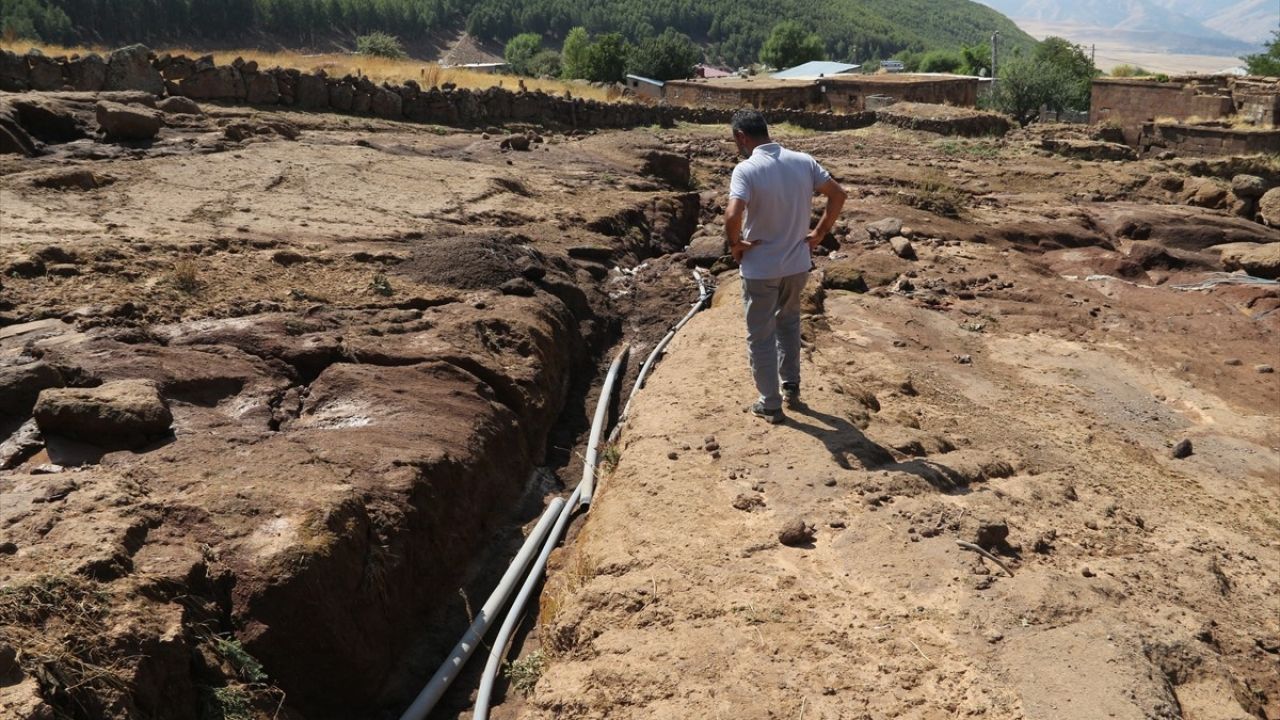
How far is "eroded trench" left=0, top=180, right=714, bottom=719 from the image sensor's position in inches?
139

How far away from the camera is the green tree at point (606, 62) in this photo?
46.5 metres

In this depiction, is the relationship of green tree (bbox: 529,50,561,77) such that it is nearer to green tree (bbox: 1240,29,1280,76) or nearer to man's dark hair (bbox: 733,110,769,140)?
green tree (bbox: 1240,29,1280,76)

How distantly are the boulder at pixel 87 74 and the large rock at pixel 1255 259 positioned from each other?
46.7 ft

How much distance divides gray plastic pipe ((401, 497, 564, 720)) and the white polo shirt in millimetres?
1673

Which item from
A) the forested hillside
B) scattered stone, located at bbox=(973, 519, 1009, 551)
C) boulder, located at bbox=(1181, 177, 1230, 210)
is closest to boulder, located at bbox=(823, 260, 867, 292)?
scattered stone, located at bbox=(973, 519, 1009, 551)

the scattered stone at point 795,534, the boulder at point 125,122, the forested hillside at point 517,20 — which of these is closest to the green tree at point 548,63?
the forested hillside at point 517,20

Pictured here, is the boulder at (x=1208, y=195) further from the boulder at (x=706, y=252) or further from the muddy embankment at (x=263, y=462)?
the muddy embankment at (x=263, y=462)

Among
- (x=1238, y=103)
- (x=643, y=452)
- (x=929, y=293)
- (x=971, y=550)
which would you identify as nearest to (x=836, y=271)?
(x=929, y=293)

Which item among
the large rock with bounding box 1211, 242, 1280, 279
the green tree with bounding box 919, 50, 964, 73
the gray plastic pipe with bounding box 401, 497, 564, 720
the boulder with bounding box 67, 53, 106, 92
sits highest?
the green tree with bounding box 919, 50, 964, 73

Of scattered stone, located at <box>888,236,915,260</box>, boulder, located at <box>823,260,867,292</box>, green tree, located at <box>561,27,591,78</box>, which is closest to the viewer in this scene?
boulder, located at <box>823,260,867,292</box>

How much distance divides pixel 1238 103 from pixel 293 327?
25.9 meters

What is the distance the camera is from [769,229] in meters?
5.43

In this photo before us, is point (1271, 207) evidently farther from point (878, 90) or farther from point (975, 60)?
point (975, 60)

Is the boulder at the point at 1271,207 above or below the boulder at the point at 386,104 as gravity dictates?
below
